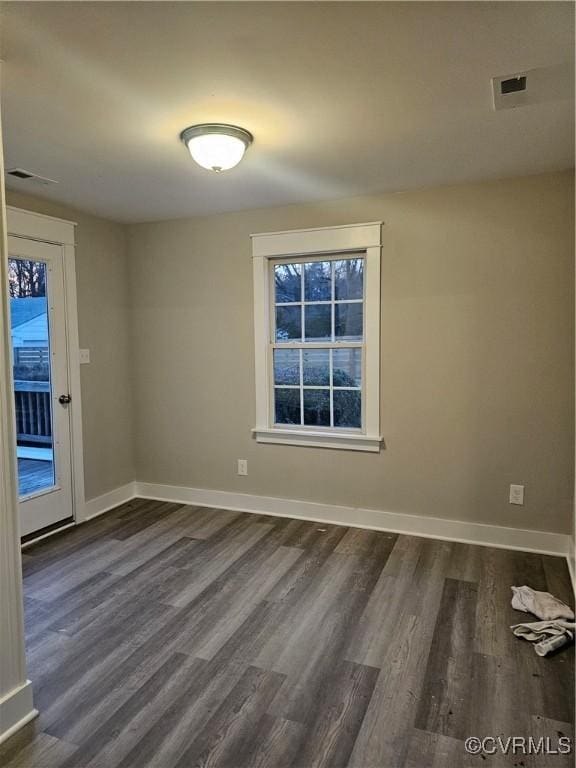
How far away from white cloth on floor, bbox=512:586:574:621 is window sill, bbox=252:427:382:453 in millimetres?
1285

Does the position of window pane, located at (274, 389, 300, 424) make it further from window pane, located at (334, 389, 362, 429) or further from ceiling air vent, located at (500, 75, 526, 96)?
ceiling air vent, located at (500, 75, 526, 96)

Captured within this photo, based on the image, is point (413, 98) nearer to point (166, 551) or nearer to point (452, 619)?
point (452, 619)

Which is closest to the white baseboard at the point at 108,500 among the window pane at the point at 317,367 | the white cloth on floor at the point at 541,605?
the window pane at the point at 317,367

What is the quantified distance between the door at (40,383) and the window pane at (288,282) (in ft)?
5.29

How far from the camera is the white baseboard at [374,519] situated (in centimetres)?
315

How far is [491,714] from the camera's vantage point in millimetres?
1800

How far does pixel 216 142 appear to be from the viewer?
225 centimetres

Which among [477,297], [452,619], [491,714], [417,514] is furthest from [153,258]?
[491,714]

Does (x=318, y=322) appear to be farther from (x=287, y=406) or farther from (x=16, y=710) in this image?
(x=16, y=710)

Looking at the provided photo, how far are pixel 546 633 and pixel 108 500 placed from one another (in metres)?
3.26

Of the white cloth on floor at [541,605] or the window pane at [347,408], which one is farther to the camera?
the window pane at [347,408]

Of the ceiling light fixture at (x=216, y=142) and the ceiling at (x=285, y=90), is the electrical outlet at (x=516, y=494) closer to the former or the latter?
the ceiling at (x=285, y=90)

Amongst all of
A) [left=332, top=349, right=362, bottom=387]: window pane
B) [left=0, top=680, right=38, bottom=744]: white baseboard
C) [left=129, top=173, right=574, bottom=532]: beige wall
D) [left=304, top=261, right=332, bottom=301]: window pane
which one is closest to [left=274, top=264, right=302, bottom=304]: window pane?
[left=304, top=261, right=332, bottom=301]: window pane

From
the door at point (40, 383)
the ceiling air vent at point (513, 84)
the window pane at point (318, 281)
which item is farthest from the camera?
the window pane at point (318, 281)
